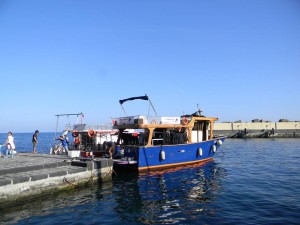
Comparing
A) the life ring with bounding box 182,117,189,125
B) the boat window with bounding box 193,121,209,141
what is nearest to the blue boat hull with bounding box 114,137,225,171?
the life ring with bounding box 182,117,189,125

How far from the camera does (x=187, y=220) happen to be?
9656 mm

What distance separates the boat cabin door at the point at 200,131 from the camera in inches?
935

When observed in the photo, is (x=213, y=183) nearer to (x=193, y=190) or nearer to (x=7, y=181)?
(x=193, y=190)

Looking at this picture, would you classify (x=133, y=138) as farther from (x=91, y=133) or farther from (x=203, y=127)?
(x=203, y=127)

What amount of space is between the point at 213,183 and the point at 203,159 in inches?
320

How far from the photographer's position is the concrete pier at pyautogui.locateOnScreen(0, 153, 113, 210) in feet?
35.7

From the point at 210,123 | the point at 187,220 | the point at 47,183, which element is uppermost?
the point at 210,123

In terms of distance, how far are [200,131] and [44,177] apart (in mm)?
15421

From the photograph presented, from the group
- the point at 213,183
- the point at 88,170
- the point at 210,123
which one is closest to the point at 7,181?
the point at 88,170

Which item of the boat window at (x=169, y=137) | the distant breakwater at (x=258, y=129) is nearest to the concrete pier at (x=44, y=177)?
the boat window at (x=169, y=137)

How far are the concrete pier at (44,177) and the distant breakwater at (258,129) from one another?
48710 mm

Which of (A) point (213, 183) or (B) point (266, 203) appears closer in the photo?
(B) point (266, 203)

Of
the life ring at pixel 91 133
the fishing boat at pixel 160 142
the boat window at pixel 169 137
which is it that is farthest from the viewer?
the life ring at pixel 91 133

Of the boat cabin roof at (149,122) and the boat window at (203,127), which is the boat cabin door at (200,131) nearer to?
the boat window at (203,127)
